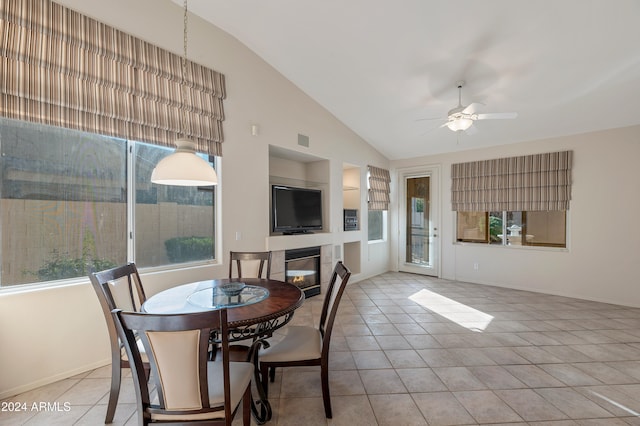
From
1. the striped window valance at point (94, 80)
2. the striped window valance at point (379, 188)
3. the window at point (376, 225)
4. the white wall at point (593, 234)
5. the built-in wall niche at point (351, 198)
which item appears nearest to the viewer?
the striped window valance at point (94, 80)

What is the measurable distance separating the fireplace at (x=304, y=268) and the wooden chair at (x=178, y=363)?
2945 millimetres

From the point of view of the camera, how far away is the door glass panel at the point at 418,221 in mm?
6199

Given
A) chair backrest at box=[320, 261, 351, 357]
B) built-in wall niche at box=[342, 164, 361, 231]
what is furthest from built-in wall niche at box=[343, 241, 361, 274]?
chair backrest at box=[320, 261, 351, 357]

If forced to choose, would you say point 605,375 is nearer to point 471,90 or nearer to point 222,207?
point 471,90

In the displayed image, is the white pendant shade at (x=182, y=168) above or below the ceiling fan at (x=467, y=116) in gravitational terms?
below

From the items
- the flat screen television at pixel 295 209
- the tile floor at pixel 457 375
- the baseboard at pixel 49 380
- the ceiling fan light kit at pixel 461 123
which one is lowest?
the tile floor at pixel 457 375

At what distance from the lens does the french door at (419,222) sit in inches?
237

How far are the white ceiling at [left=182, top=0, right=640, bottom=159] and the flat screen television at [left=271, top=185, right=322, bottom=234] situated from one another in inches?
65.4

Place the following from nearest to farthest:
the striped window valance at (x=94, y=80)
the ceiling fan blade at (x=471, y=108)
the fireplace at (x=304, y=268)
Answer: the striped window valance at (x=94, y=80), the ceiling fan blade at (x=471, y=108), the fireplace at (x=304, y=268)

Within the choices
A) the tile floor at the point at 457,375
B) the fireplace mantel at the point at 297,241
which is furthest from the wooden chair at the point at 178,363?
the fireplace mantel at the point at 297,241

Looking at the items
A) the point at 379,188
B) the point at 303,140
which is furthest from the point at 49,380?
the point at 379,188

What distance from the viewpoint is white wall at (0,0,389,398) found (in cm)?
216

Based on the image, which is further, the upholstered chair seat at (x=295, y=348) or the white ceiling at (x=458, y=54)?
the white ceiling at (x=458, y=54)

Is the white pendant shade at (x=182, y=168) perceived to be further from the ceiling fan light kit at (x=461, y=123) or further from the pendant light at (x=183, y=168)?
the ceiling fan light kit at (x=461, y=123)
